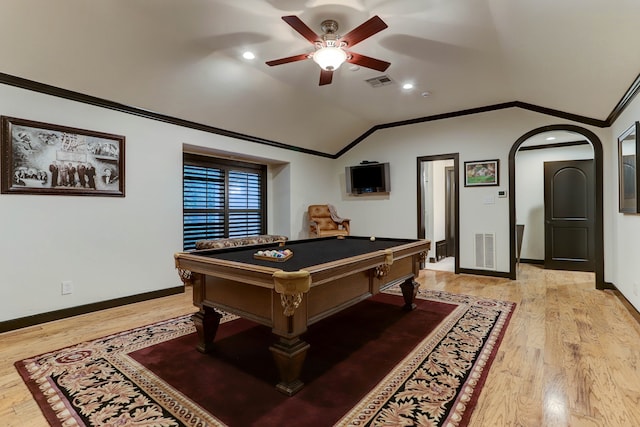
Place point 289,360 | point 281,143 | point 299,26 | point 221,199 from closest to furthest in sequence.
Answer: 1. point 289,360
2. point 299,26
3. point 221,199
4. point 281,143

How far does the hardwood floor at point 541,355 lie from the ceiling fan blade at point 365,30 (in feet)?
8.32

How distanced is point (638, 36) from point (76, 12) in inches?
172

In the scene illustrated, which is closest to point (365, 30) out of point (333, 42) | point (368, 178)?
point (333, 42)

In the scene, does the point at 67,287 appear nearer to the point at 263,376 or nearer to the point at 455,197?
the point at 263,376

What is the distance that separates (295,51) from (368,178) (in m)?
3.38

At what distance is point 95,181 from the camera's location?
3531 mm

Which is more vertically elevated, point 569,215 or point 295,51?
point 295,51

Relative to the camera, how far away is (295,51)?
11.3 ft

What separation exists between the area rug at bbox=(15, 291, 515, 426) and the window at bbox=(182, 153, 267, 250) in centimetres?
232

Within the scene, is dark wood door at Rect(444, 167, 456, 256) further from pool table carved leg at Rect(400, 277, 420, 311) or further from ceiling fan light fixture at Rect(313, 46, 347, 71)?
ceiling fan light fixture at Rect(313, 46, 347, 71)

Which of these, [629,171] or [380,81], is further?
[380,81]

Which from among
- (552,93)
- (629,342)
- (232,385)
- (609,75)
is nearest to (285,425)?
(232,385)

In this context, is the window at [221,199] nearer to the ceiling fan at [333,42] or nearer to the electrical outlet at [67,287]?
the electrical outlet at [67,287]

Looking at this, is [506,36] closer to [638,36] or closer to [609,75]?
[638,36]
